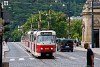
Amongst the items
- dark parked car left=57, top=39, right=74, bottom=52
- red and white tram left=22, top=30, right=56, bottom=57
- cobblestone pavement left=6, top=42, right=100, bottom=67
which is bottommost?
dark parked car left=57, top=39, right=74, bottom=52

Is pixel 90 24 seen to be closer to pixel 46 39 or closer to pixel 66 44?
pixel 66 44

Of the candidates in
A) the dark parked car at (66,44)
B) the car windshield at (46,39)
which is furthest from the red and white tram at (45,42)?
the dark parked car at (66,44)

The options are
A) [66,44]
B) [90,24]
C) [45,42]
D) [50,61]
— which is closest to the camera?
[50,61]

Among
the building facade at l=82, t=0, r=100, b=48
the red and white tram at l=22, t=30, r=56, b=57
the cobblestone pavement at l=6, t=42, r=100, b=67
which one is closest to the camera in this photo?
the cobblestone pavement at l=6, t=42, r=100, b=67

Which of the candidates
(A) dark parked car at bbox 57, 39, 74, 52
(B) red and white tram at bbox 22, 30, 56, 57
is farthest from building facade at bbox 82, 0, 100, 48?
(B) red and white tram at bbox 22, 30, 56, 57

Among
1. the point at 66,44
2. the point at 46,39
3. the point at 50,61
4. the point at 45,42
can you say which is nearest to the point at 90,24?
the point at 66,44

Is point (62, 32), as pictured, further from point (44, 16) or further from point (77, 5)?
point (77, 5)

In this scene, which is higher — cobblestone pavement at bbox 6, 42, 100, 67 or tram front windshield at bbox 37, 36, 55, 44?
tram front windshield at bbox 37, 36, 55, 44

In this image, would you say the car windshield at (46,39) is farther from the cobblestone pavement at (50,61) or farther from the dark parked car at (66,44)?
the dark parked car at (66,44)

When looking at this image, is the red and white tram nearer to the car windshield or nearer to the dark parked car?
the car windshield

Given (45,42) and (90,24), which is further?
(90,24)

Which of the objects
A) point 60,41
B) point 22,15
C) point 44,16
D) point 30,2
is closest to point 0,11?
point 60,41

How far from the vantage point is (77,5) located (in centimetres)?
15800

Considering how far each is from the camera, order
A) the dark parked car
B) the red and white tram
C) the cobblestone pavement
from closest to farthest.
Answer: the cobblestone pavement, the red and white tram, the dark parked car
